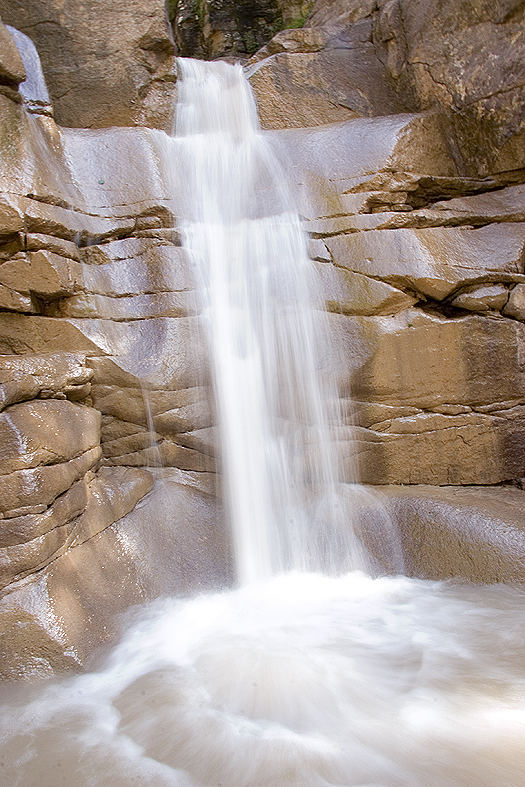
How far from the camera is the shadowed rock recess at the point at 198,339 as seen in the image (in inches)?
164

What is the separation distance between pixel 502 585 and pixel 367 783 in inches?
96.5

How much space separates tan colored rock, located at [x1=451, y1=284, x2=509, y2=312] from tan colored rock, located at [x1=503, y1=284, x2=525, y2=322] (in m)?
0.05

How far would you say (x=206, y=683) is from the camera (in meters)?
3.48

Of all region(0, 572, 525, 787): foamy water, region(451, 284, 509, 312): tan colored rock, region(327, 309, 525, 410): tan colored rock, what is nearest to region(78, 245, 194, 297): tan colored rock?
region(327, 309, 525, 410): tan colored rock

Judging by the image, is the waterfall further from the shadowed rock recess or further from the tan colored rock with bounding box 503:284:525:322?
the tan colored rock with bounding box 503:284:525:322

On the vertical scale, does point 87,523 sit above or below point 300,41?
below

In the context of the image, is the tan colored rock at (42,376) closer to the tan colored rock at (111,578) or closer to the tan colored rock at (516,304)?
the tan colored rock at (111,578)

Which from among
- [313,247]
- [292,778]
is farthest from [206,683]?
[313,247]

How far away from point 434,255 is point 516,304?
3.08 feet

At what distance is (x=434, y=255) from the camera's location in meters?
5.83

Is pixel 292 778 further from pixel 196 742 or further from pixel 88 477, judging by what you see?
pixel 88 477

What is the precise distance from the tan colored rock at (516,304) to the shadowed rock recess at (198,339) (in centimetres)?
2

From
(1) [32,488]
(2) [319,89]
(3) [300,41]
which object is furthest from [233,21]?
(1) [32,488]

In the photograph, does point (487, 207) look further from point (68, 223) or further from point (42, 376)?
point (42, 376)
